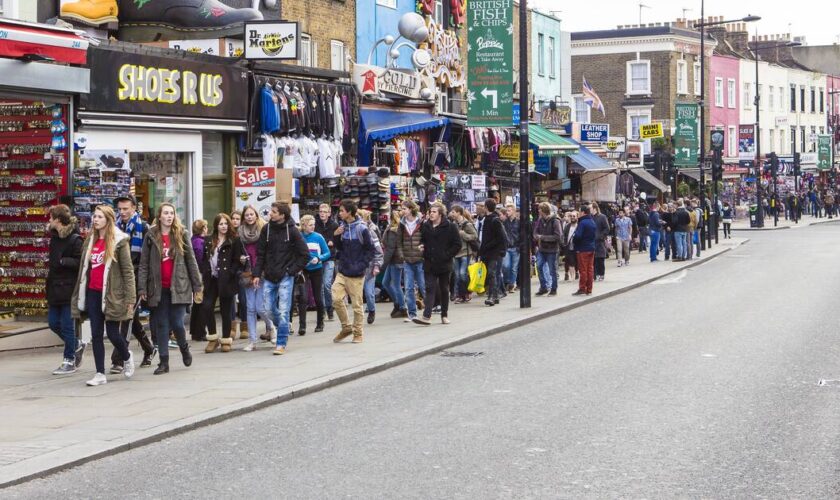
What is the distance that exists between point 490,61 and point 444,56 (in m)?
9.22

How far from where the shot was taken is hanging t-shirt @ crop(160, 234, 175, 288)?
13.6 m

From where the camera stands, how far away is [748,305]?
72.7ft

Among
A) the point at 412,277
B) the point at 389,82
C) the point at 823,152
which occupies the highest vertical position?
the point at 823,152

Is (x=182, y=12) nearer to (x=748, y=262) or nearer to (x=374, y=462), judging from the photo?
(x=374, y=462)

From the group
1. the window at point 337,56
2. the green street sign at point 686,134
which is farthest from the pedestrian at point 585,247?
the green street sign at point 686,134

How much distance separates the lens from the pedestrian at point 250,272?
51.6ft

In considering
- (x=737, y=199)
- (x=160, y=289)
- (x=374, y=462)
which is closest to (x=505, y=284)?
(x=160, y=289)

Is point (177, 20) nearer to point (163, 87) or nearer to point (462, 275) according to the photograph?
point (163, 87)

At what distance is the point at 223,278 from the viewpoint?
15992 mm

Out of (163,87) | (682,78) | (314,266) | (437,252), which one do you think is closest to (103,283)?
A: (314,266)

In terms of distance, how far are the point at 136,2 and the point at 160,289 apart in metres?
8.96

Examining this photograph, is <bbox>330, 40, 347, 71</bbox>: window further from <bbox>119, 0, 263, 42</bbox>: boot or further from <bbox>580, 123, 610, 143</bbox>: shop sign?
<bbox>580, 123, 610, 143</bbox>: shop sign

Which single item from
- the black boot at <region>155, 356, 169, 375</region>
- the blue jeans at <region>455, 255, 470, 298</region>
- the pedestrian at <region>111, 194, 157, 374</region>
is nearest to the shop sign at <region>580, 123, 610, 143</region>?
the blue jeans at <region>455, 255, 470, 298</region>

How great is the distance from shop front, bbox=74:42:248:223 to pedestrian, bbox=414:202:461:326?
13.0 feet
